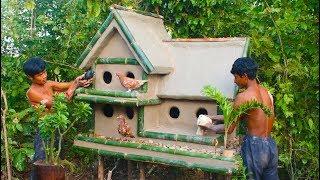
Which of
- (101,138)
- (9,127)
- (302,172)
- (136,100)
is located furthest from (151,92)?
(302,172)

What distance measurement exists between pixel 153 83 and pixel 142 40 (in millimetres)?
672

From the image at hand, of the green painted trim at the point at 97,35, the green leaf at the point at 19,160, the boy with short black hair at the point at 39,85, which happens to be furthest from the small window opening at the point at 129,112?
the green leaf at the point at 19,160

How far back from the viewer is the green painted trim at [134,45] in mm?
6035

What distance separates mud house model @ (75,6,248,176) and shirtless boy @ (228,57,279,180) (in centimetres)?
50

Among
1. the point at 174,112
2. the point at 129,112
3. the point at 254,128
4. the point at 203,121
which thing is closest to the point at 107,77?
the point at 129,112

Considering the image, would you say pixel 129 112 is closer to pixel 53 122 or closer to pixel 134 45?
pixel 134 45

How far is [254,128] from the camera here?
17.5ft

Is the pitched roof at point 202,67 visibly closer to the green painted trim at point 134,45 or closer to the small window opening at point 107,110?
the green painted trim at point 134,45

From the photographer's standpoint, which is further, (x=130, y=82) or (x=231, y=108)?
(x=130, y=82)

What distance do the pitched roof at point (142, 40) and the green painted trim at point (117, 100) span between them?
1.45 feet

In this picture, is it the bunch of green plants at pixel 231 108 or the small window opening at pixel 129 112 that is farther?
the small window opening at pixel 129 112

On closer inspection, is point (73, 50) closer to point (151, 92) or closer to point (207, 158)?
point (151, 92)

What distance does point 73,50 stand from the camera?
840cm

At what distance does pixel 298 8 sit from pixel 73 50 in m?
4.29
